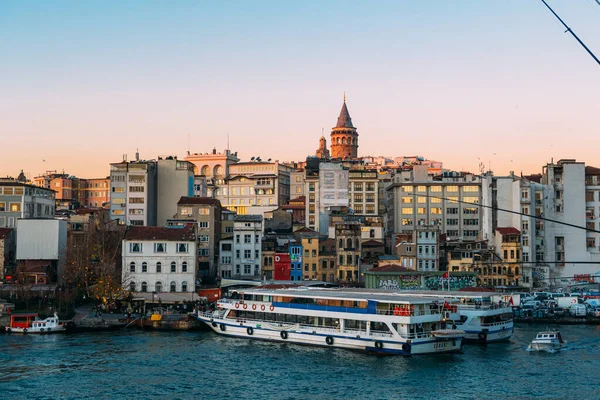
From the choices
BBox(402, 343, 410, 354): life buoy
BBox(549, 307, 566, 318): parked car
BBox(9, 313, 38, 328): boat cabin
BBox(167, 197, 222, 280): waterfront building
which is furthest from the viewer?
BBox(167, 197, 222, 280): waterfront building

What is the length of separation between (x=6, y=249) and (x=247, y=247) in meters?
20.7

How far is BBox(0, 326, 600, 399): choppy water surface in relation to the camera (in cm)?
3538

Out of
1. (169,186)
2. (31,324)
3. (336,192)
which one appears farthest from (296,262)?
(31,324)

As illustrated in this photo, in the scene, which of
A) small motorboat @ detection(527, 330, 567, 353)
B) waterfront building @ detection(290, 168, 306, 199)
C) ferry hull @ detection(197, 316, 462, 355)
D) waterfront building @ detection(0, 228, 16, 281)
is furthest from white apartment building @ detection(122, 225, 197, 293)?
waterfront building @ detection(290, 168, 306, 199)

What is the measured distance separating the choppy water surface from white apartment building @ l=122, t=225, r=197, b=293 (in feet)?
38.0

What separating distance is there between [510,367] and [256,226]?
33810 millimetres

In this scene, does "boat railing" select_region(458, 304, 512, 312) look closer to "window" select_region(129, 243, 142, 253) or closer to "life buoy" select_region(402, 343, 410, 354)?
"life buoy" select_region(402, 343, 410, 354)

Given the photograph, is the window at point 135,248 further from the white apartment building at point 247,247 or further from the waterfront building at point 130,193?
the waterfront building at point 130,193

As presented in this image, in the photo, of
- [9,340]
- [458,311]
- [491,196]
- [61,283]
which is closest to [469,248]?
[491,196]

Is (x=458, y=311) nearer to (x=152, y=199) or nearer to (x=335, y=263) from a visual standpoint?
(x=335, y=263)

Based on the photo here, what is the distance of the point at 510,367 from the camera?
1631 inches

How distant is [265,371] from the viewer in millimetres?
39625

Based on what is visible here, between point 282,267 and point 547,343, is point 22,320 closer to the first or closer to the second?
point 282,267

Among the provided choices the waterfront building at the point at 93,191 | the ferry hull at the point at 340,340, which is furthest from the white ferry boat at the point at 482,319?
Result: the waterfront building at the point at 93,191
